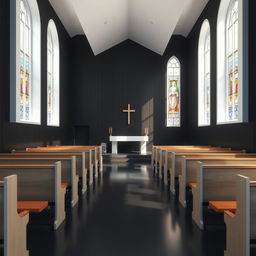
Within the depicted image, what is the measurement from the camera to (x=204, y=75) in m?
10.3

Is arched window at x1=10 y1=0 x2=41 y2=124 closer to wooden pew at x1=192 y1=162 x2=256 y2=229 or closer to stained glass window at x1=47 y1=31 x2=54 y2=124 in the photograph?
stained glass window at x1=47 y1=31 x2=54 y2=124

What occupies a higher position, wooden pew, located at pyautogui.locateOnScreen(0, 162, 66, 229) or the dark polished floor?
wooden pew, located at pyautogui.locateOnScreen(0, 162, 66, 229)

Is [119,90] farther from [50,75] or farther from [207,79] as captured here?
[207,79]

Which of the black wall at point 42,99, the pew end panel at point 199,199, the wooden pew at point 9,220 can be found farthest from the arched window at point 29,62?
the wooden pew at point 9,220

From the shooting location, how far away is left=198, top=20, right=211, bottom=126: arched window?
32.3ft

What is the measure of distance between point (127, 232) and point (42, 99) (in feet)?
21.6

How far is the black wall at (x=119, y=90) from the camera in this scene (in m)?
12.7

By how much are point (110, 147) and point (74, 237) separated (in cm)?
978

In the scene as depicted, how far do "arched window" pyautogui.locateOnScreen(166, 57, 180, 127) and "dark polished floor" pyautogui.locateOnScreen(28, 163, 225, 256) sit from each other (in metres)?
8.20

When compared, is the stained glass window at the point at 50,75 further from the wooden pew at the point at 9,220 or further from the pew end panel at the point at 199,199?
the wooden pew at the point at 9,220

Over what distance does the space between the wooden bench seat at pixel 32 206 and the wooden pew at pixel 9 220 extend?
48 cm

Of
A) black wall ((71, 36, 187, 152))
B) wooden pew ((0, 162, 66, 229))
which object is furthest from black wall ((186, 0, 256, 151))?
wooden pew ((0, 162, 66, 229))

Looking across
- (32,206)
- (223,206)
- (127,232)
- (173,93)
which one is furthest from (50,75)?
(223,206)

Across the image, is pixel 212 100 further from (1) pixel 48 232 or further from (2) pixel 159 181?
(1) pixel 48 232
